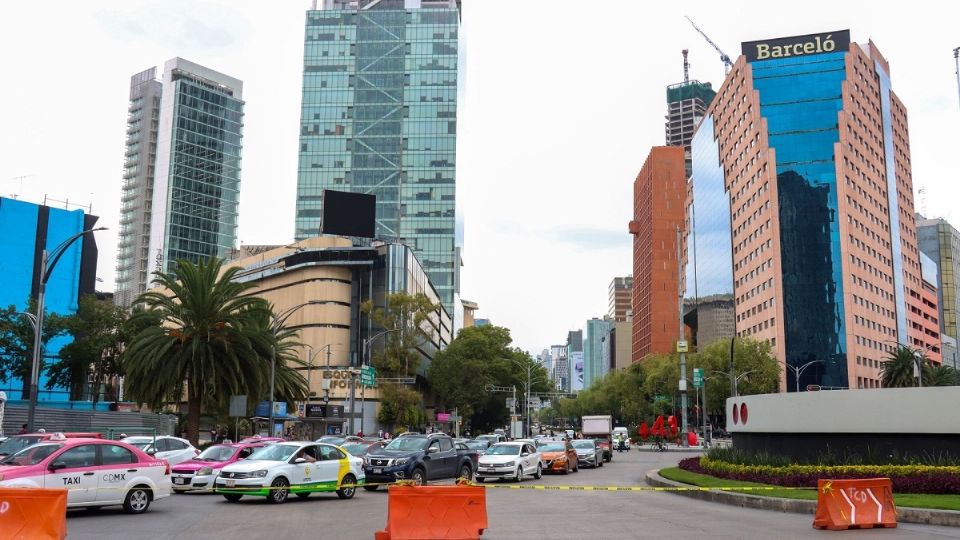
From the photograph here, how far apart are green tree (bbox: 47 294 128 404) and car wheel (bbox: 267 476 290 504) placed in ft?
159

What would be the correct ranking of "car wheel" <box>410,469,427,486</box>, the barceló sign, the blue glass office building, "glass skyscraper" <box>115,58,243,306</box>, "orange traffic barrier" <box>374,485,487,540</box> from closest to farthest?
1. "orange traffic barrier" <box>374,485,487,540</box>
2. "car wheel" <box>410,469,427,486</box>
3. the blue glass office building
4. the barceló sign
5. "glass skyscraper" <box>115,58,243,306</box>

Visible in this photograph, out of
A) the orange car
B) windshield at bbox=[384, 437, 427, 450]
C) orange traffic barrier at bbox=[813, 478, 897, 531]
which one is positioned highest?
windshield at bbox=[384, 437, 427, 450]

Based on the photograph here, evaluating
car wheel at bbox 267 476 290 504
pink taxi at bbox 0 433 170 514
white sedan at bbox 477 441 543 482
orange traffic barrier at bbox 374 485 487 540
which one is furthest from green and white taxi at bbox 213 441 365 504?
orange traffic barrier at bbox 374 485 487 540

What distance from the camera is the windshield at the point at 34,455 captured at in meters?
15.8

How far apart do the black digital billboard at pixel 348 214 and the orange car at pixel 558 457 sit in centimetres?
5587

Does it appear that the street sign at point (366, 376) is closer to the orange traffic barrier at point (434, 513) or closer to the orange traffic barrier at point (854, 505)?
the orange traffic barrier at point (854, 505)

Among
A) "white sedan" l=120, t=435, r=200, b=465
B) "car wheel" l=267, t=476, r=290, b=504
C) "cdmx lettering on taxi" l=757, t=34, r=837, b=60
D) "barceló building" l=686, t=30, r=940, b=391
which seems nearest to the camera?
"car wheel" l=267, t=476, r=290, b=504

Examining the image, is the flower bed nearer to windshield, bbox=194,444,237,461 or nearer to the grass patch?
the grass patch

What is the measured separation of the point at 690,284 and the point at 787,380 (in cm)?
4722

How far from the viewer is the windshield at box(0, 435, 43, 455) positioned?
2028cm

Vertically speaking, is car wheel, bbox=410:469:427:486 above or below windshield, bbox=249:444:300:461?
below

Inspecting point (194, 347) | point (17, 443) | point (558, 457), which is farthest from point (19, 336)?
point (17, 443)

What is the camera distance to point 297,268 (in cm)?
9012

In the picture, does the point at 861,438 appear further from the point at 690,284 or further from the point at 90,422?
the point at 690,284
